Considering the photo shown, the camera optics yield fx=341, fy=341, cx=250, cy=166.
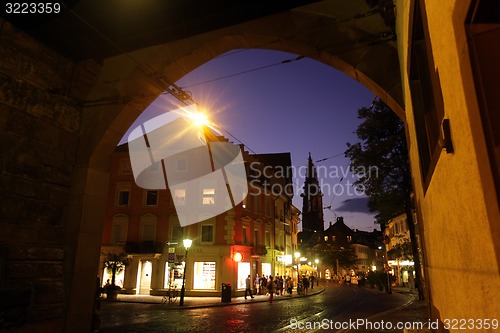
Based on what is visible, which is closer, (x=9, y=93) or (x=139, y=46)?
(x=9, y=93)

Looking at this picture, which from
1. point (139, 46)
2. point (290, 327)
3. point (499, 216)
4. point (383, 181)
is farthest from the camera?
point (383, 181)

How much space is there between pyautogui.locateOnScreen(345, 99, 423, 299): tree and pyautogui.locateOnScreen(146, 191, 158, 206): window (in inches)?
639

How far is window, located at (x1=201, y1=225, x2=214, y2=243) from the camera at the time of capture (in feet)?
88.2

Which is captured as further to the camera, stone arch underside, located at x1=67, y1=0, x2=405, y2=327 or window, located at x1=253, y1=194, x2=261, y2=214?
window, located at x1=253, y1=194, x2=261, y2=214

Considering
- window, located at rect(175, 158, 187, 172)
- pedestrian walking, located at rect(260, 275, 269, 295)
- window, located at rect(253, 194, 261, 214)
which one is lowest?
pedestrian walking, located at rect(260, 275, 269, 295)

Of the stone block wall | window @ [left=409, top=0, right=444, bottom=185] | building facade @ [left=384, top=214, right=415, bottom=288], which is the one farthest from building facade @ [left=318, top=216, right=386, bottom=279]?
window @ [left=409, top=0, right=444, bottom=185]

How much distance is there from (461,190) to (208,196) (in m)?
26.0

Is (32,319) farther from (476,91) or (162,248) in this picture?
(162,248)

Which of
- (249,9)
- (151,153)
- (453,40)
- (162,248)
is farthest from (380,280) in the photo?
(453,40)

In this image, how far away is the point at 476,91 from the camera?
1515 mm

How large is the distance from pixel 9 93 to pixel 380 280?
36647 mm

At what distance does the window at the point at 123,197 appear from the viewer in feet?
94.8

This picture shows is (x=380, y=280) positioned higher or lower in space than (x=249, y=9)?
lower

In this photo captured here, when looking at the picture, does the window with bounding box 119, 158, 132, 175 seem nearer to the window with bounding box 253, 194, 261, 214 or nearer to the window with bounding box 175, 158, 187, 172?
the window with bounding box 175, 158, 187, 172
